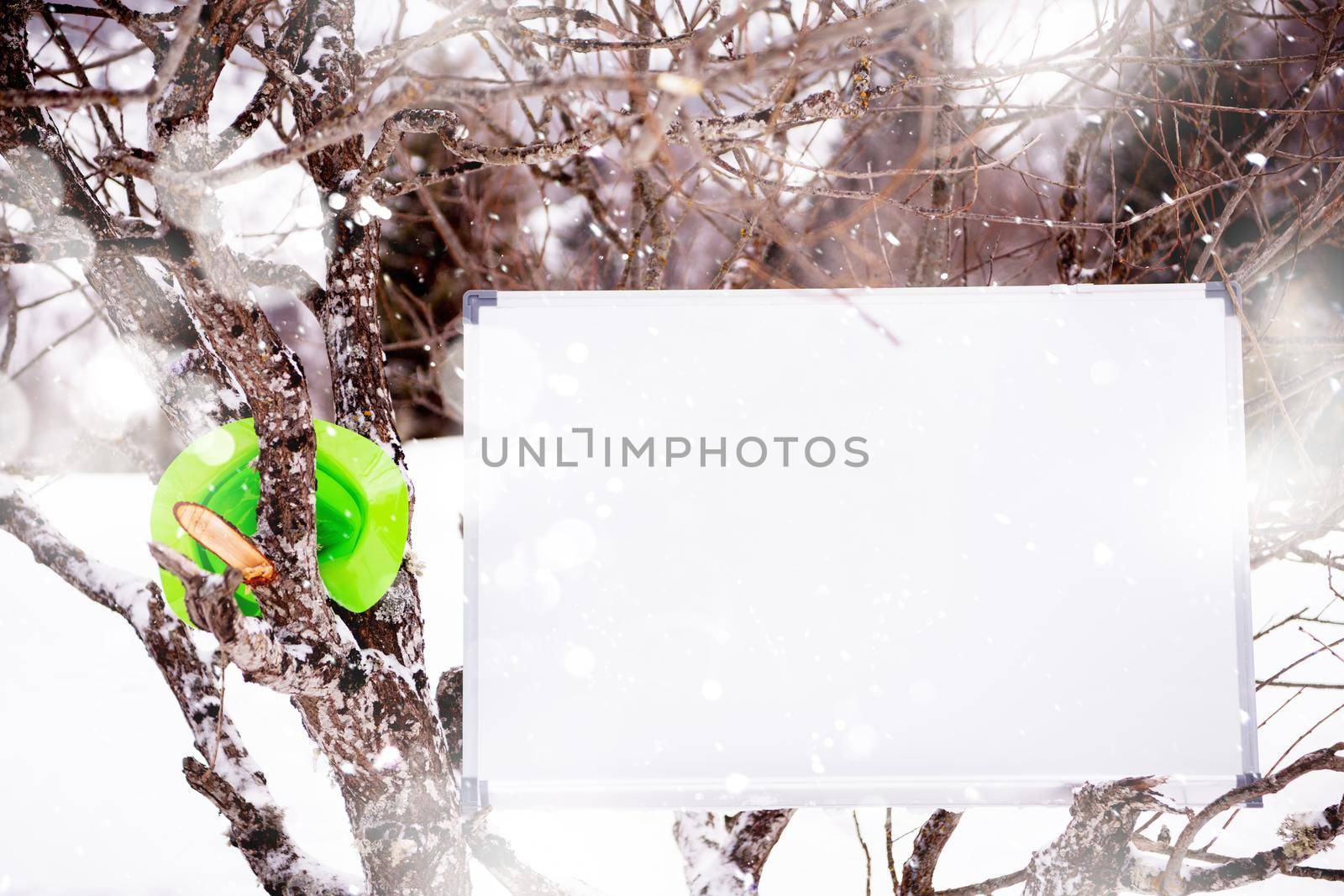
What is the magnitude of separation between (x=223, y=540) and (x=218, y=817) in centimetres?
260

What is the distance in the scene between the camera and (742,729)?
1.55m

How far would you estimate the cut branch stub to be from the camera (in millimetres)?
1183

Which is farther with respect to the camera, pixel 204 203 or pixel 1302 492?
pixel 1302 492

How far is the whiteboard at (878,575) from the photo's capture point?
154cm

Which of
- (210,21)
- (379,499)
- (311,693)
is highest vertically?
(210,21)

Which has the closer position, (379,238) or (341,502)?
(341,502)

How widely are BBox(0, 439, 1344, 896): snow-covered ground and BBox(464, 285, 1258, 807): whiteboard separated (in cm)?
153

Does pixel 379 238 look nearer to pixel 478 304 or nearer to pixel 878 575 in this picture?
pixel 478 304

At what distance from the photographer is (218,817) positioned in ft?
10.3

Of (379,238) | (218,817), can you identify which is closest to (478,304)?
(379,238)

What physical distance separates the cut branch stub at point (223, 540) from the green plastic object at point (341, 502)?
0.54 feet

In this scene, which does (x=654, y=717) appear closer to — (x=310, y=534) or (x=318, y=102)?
(x=310, y=534)

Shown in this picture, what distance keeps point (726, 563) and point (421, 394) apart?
169 inches

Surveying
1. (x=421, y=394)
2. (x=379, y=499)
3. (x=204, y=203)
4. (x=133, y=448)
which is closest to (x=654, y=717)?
(x=379, y=499)
